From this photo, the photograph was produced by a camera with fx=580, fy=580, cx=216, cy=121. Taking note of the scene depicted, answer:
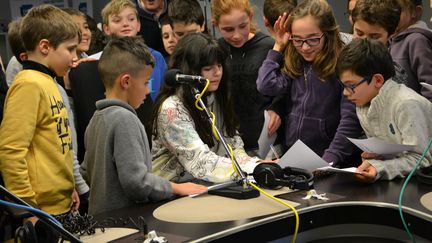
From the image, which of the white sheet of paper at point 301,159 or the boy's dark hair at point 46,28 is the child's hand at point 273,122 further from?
the boy's dark hair at point 46,28

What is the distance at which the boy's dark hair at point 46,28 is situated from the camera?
2246 mm

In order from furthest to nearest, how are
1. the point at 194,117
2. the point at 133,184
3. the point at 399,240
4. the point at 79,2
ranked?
the point at 79,2, the point at 194,117, the point at 133,184, the point at 399,240

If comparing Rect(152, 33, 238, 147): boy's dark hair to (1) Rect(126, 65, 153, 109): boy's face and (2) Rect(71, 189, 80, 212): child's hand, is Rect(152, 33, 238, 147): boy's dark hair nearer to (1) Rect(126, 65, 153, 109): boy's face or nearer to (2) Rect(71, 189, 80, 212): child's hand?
(1) Rect(126, 65, 153, 109): boy's face

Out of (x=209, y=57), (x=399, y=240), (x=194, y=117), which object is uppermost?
(x=209, y=57)

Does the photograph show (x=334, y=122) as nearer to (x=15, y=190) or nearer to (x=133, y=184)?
(x=133, y=184)

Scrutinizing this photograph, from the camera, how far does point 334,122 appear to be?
8.23ft

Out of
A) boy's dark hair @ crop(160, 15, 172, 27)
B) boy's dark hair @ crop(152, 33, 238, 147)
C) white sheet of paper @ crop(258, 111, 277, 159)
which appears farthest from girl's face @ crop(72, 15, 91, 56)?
Result: white sheet of paper @ crop(258, 111, 277, 159)

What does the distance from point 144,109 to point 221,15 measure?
0.63 meters

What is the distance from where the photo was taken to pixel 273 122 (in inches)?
103

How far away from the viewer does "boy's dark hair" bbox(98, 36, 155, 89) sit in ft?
6.70

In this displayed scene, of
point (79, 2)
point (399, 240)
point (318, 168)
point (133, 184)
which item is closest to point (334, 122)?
point (318, 168)

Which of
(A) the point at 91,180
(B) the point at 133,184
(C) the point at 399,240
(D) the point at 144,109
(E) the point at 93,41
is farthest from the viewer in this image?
(E) the point at 93,41

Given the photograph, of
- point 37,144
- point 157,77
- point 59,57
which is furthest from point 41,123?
point 157,77

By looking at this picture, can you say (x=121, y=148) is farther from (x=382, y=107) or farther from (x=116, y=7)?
(x=116, y=7)
